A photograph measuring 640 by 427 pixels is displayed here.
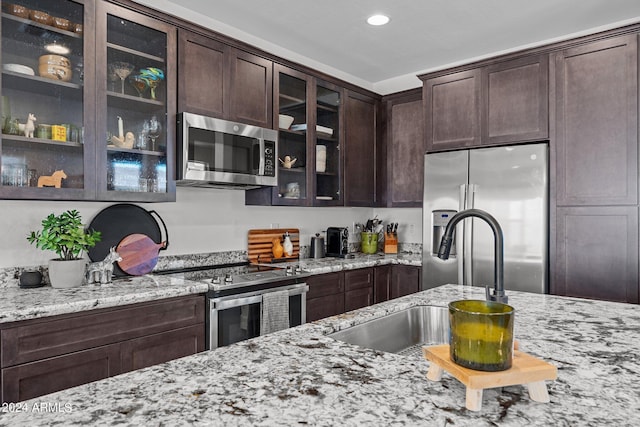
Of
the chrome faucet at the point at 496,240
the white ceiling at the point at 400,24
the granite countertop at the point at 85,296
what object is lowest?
the granite countertop at the point at 85,296

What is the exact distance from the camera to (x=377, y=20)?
307 cm

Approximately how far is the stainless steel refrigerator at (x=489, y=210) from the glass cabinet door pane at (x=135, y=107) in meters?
2.18

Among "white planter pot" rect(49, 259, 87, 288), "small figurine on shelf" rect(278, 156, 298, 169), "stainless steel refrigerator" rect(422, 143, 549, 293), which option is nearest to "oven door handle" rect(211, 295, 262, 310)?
"white planter pot" rect(49, 259, 87, 288)

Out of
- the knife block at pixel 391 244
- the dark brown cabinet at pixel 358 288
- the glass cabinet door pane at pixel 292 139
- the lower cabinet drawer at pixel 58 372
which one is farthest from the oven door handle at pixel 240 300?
the knife block at pixel 391 244

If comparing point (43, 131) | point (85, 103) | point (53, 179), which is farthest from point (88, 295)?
point (85, 103)

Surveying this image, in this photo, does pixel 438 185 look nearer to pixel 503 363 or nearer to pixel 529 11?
pixel 529 11

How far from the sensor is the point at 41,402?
2.76 ft

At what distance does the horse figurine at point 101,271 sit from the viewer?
238 cm

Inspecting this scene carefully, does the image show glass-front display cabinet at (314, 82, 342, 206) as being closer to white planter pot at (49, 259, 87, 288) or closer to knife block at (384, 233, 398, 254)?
knife block at (384, 233, 398, 254)

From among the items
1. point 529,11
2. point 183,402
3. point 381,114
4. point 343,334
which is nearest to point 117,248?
point 343,334

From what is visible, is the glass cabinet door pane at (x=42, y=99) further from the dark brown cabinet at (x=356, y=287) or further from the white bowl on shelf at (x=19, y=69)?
the dark brown cabinet at (x=356, y=287)

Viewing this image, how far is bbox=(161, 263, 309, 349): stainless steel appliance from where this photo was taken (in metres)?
2.47

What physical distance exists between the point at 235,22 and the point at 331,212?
6.46 ft

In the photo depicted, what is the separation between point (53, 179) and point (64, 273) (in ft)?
1.62
